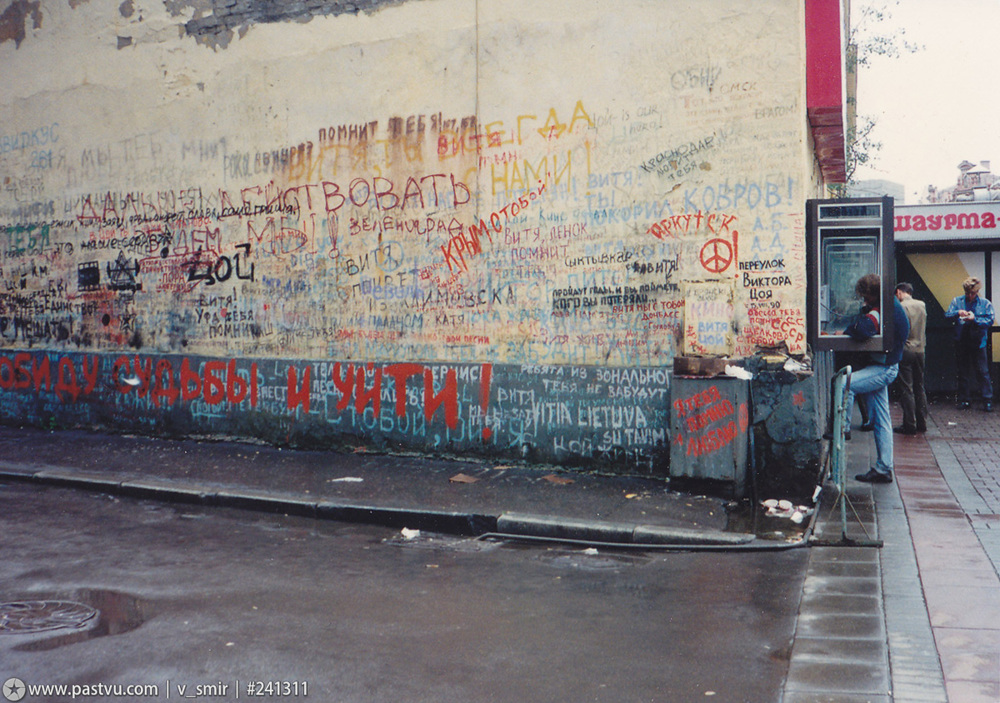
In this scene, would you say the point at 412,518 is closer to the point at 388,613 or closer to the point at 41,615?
the point at 388,613

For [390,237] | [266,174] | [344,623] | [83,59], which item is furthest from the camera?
[83,59]

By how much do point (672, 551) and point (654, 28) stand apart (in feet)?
15.5

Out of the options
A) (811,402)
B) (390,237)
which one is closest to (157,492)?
(390,237)

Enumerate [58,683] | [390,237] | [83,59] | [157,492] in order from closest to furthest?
[58,683] → [157,492] → [390,237] → [83,59]

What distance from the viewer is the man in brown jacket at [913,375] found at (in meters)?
11.6

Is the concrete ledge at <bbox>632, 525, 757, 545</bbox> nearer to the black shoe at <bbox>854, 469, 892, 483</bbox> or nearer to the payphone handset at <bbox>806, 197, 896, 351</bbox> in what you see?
the payphone handset at <bbox>806, 197, 896, 351</bbox>

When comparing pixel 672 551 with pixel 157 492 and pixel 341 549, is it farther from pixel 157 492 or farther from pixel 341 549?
pixel 157 492

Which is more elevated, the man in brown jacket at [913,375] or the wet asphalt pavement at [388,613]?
the man in brown jacket at [913,375]

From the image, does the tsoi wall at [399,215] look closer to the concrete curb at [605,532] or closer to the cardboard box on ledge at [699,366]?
the cardboard box on ledge at [699,366]

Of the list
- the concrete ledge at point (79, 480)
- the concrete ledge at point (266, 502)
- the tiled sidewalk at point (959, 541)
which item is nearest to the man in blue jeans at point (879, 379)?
the tiled sidewalk at point (959, 541)

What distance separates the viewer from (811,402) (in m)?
7.63

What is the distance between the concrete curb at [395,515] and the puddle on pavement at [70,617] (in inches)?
95.0

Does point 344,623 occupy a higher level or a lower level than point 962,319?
lower
